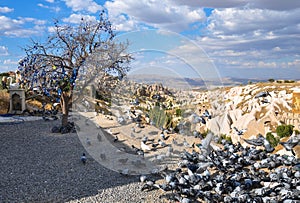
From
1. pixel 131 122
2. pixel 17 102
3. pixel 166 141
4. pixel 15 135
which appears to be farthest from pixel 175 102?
pixel 17 102

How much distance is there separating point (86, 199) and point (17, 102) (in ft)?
25.5

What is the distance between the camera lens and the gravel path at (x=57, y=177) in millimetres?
3621

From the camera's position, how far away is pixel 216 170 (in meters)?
4.38

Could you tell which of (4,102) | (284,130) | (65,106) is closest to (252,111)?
(284,130)

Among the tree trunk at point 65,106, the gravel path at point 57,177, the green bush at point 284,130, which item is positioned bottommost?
the gravel path at point 57,177

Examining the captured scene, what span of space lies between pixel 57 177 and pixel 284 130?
14.7ft

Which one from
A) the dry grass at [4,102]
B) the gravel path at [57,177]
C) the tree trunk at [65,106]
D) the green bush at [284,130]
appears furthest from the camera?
the dry grass at [4,102]

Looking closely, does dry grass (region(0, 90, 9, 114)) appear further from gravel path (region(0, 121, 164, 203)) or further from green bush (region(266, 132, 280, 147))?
green bush (region(266, 132, 280, 147))

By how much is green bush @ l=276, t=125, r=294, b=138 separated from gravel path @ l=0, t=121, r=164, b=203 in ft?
11.3

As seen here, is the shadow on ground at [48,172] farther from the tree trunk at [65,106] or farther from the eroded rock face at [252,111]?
the eroded rock face at [252,111]

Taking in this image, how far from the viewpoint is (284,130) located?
6254 mm

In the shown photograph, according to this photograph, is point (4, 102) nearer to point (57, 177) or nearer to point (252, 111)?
point (57, 177)

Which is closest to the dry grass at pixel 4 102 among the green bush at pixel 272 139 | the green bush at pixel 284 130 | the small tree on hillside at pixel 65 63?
the small tree on hillside at pixel 65 63

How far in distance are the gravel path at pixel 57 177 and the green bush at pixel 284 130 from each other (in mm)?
3456
